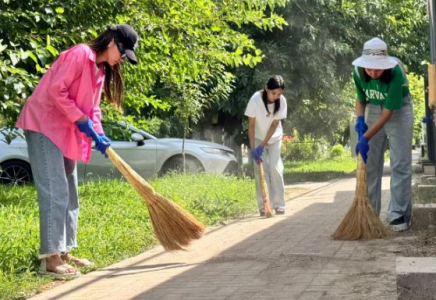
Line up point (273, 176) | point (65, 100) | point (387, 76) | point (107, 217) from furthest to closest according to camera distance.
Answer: point (273, 176)
point (107, 217)
point (387, 76)
point (65, 100)

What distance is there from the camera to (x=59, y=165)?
6586mm

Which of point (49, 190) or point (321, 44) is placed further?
point (321, 44)

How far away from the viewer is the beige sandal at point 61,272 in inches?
256

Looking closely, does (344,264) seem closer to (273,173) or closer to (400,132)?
(400,132)

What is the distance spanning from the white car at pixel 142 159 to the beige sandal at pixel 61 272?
10129mm

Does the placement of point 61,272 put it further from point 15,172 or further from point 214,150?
point 214,150

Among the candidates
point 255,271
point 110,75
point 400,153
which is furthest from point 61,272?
point 400,153

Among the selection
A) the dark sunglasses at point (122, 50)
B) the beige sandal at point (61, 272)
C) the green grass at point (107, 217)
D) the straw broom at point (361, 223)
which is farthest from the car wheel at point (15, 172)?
the dark sunglasses at point (122, 50)

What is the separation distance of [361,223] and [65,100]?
9.85ft

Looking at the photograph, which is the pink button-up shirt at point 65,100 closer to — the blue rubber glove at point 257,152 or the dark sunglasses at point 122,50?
the dark sunglasses at point 122,50

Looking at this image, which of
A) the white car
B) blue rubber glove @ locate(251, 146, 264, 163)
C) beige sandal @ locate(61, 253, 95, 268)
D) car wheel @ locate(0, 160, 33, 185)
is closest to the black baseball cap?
beige sandal @ locate(61, 253, 95, 268)

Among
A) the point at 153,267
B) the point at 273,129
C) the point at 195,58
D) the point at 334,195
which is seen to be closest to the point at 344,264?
the point at 153,267

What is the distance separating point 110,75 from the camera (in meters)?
6.95

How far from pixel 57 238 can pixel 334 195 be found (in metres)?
8.24
